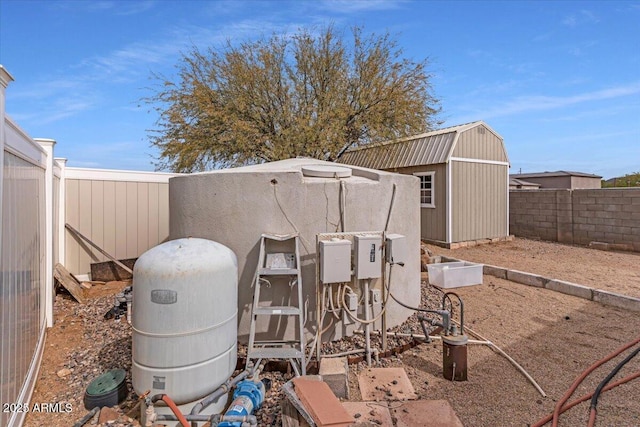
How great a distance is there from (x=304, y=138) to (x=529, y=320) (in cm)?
714

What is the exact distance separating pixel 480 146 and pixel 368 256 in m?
8.18

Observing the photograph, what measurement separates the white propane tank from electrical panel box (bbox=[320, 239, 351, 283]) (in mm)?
1061

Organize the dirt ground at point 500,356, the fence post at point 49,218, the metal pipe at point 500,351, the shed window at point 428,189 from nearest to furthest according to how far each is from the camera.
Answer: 1. the dirt ground at point 500,356
2. the metal pipe at point 500,351
3. the fence post at point 49,218
4. the shed window at point 428,189

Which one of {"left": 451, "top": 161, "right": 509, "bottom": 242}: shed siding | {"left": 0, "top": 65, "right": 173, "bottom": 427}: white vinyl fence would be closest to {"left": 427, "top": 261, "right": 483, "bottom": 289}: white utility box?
{"left": 451, "top": 161, "right": 509, "bottom": 242}: shed siding

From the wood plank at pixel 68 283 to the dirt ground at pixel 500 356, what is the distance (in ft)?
0.54

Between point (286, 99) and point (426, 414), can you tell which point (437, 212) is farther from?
point (426, 414)

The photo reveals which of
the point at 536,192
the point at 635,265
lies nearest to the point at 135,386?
the point at 635,265

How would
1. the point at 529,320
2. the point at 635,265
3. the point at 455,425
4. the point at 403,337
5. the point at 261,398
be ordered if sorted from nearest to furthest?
1. the point at 455,425
2. the point at 261,398
3. the point at 403,337
4. the point at 529,320
5. the point at 635,265

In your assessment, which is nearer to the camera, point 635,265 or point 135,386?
point 135,386

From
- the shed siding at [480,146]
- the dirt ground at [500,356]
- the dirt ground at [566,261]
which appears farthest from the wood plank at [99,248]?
the shed siding at [480,146]

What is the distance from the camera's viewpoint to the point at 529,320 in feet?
14.7

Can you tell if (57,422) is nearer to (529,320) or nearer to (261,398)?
(261,398)

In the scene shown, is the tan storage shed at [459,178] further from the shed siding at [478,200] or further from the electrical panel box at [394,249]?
the electrical panel box at [394,249]

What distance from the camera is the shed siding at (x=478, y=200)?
9.55 meters
